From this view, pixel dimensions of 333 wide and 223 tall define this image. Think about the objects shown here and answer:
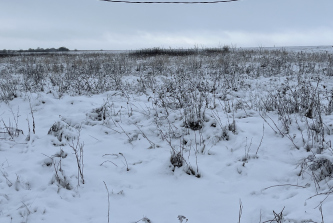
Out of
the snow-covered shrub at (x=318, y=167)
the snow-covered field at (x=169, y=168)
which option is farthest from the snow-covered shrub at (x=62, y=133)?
the snow-covered shrub at (x=318, y=167)

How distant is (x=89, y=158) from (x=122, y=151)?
1.53ft

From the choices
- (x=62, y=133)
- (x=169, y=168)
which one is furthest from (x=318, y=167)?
(x=62, y=133)

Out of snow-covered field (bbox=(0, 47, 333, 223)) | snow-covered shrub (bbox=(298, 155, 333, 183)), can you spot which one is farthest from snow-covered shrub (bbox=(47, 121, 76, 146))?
snow-covered shrub (bbox=(298, 155, 333, 183))

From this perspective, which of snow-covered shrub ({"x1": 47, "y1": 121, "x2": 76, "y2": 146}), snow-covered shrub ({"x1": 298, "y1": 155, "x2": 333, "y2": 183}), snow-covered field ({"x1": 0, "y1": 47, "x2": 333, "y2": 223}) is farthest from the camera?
snow-covered shrub ({"x1": 47, "y1": 121, "x2": 76, "y2": 146})

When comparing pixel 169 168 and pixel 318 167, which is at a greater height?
pixel 318 167

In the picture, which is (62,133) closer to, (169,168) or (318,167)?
(169,168)

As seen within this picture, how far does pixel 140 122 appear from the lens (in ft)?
15.7

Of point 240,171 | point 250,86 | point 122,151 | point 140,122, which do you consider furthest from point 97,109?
point 250,86

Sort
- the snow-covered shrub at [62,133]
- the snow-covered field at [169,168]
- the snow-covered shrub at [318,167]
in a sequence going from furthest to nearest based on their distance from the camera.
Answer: the snow-covered shrub at [62,133] → the snow-covered shrub at [318,167] → the snow-covered field at [169,168]

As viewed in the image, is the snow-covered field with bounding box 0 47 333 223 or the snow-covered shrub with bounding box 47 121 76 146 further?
the snow-covered shrub with bounding box 47 121 76 146

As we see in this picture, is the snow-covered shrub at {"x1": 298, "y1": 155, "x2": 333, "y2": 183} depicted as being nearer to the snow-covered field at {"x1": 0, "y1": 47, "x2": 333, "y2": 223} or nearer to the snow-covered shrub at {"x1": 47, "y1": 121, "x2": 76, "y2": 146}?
the snow-covered field at {"x1": 0, "y1": 47, "x2": 333, "y2": 223}

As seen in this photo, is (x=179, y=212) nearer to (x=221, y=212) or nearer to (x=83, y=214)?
(x=221, y=212)

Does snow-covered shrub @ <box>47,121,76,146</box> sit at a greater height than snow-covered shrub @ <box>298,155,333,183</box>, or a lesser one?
greater

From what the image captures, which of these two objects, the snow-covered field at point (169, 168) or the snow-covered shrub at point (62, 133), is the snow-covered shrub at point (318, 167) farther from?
the snow-covered shrub at point (62, 133)
